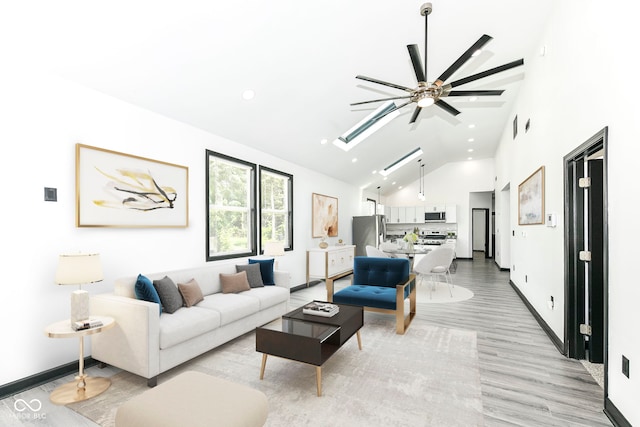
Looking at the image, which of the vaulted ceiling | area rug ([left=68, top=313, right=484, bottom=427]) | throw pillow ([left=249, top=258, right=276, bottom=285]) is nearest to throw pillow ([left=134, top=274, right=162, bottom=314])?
area rug ([left=68, top=313, right=484, bottom=427])

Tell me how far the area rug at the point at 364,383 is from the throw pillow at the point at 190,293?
0.59m

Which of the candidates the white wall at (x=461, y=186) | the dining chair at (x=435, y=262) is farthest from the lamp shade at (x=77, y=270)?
the white wall at (x=461, y=186)

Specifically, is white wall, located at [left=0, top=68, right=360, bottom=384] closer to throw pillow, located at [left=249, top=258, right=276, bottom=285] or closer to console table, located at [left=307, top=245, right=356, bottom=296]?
throw pillow, located at [left=249, top=258, right=276, bottom=285]

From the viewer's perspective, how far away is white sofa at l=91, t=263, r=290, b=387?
2.52m

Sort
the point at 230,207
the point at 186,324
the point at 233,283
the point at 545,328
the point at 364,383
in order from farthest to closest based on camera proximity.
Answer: the point at 230,207
the point at 233,283
the point at 545,328
the point at 186,324
the point at 364,383

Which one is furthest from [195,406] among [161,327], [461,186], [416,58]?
[461,186]

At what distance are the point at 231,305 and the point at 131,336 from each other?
1.02m

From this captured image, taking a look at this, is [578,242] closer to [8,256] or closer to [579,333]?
[579,333]

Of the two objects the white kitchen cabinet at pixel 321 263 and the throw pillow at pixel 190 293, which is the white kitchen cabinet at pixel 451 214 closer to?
the white kitchen cabinet at pixel 321 263

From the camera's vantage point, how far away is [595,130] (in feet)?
7.84

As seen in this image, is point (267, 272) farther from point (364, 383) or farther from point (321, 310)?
point (364, 383)

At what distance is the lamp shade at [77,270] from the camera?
93.9 inches

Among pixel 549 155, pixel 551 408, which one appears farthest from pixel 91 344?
pixel 549 155

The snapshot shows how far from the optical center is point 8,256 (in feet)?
7.94
